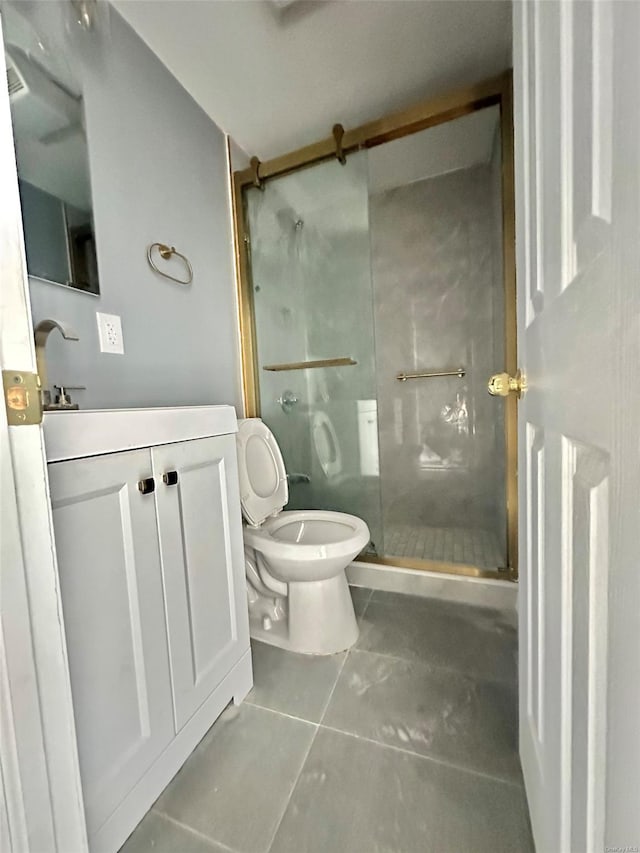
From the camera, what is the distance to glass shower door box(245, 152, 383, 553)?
6.04 ft

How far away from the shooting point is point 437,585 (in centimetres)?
154

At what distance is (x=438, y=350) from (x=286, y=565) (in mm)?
1648

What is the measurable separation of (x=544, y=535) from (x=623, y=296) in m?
0.42

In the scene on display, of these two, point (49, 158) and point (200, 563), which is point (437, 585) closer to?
point (200, 563)

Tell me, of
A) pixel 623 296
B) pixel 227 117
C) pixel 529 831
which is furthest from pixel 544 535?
pixel 227 117

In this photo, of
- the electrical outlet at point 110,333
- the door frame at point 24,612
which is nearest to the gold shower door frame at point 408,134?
the electrical outlet at point 110,333

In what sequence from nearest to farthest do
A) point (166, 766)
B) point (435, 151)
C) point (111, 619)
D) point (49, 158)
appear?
point (111, 619), point (166, 766), point (49, 158), point (435, 151)

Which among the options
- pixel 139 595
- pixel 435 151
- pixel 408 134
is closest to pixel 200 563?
pixel 139 595

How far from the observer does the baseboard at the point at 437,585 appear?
145 cm

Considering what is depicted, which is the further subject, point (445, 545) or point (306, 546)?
point (445, 545)

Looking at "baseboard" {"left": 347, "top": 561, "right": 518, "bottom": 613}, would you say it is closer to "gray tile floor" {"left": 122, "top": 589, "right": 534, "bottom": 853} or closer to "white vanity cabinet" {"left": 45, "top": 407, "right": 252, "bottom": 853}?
"gray tile floor" {"left": 122, "top": 589, "right": 534, "bottom": 853}

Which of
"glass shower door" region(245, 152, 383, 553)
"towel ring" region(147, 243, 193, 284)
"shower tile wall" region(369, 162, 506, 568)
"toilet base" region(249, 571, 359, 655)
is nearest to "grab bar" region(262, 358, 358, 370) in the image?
"glass shower door" region(245, 152, 383, 553)

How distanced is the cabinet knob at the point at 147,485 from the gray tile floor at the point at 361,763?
70 cm

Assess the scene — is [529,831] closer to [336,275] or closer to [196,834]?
[196,834]
